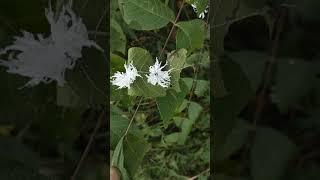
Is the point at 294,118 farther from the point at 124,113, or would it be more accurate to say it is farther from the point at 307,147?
the point at 124,113

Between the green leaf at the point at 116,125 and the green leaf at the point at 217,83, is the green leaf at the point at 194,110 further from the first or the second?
the green leaf at the point at 116,125

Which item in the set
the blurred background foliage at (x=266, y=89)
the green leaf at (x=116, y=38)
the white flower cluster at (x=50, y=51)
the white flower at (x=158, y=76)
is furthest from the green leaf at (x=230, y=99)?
the white flower cluster at (x=50, y=51)

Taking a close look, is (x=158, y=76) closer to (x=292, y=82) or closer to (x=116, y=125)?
(x=116, y=125)

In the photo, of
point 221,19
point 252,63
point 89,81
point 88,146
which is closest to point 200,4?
point 221,19

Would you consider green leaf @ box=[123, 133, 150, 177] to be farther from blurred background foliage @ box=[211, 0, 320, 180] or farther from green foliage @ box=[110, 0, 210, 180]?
blurred background foliage @ box=[211, 0, 320, 180]

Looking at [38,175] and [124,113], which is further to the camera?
[124,113]

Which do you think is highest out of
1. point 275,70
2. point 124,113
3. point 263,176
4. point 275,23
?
point 275,23

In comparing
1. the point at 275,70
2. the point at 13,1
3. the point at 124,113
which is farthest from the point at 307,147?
the point at 13,1
